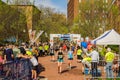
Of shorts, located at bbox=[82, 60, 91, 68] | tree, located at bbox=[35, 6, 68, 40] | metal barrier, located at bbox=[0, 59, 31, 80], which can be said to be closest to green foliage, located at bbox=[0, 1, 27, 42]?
tree, located at bbox=[35, 6, 68, 40]

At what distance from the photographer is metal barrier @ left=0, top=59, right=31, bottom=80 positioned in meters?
18.1

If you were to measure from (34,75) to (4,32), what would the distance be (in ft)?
118

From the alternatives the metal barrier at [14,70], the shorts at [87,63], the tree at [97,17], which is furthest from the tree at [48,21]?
the metal barrier at [14,70]

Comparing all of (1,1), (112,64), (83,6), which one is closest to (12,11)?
(1,1)

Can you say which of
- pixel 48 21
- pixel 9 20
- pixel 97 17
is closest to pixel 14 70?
pixel 9 20

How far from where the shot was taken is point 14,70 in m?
18.1

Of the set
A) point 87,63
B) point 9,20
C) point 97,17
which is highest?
point 97,17

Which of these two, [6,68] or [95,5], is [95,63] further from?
[95,5]

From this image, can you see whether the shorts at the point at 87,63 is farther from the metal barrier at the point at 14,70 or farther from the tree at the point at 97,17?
the tree at the point at 97,17

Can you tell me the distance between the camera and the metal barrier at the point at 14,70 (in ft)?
59.3

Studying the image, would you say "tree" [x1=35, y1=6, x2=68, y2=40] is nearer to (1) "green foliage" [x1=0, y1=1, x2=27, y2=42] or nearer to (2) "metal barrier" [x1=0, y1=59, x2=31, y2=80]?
(1) "green foliage" [x1=0, y1=1, x2=27, y2=42]

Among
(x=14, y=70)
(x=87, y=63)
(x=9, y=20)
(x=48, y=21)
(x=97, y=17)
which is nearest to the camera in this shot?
(x=14, y=70)

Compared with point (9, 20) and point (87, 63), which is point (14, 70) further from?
point (9, 20)

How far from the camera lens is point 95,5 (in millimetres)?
76000
